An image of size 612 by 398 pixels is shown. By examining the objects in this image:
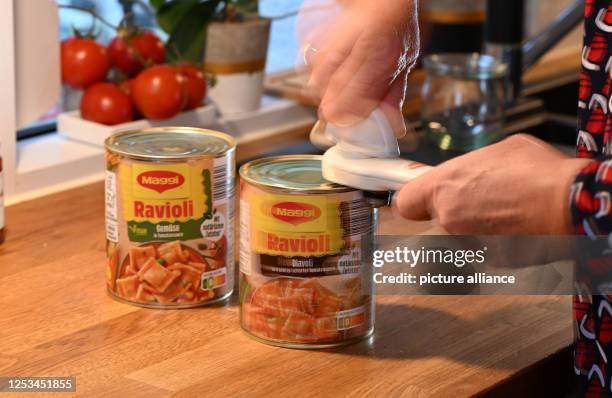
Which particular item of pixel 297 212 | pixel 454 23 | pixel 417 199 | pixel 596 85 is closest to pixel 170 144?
pixel 297 212

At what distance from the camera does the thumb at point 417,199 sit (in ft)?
3.04

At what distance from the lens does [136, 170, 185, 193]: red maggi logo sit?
1.05m

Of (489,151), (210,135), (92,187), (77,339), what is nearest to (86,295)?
(77,339)

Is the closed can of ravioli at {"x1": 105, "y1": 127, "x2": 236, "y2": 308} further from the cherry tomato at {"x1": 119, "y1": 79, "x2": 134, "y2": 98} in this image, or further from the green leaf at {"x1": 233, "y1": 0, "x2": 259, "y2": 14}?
the green leaf at {"x1": 233, "y1": 0, "x2": 259, "y2": 14}

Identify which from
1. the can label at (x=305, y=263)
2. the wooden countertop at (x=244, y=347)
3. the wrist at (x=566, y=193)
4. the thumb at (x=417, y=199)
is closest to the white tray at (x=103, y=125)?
the wooden countertop at (x=244, y=347)

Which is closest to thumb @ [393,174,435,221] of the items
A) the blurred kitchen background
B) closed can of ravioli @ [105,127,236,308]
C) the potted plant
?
closed can of ravioli @ [105,127,236,308]

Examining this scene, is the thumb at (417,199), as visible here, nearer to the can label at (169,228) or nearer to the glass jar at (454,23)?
the can label at (169,228)

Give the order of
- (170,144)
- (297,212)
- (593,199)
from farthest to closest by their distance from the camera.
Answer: (170,144) → (297,212) → (593,199)

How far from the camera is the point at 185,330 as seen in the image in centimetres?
108

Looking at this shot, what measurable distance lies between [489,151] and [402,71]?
0.16m

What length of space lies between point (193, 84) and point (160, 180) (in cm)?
61

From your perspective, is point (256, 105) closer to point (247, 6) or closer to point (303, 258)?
point (247, 6)

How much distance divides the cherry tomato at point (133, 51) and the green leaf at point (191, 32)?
0.03 metres

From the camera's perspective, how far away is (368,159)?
1002 mm
